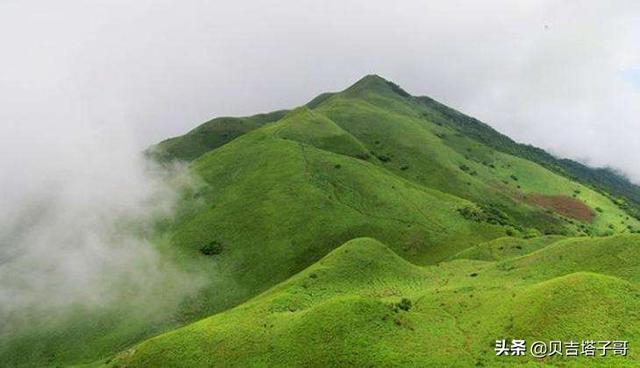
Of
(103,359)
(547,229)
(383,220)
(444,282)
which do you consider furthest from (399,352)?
(547,229)

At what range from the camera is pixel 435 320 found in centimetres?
5872

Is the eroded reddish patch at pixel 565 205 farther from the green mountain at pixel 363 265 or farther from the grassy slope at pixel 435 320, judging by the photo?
the grassy slope at pixel 435 320

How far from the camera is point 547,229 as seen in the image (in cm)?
15250

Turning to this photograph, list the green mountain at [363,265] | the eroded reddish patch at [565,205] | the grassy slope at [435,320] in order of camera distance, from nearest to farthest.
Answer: the grassy slope at [435,320], the green mountain at [363,265], the eroded reddish patch at [565,205]

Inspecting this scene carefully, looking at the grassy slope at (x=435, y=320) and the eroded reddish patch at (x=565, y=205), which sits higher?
the eroded reddish patch at (x=565, y=205)

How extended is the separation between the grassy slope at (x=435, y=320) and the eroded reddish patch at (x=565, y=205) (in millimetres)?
102130

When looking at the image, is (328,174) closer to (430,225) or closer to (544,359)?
(430,225)

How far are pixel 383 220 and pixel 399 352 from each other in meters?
65.1

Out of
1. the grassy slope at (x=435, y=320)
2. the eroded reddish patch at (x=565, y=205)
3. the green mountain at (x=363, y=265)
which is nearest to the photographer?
the grassy slope at (x=435, y=320)

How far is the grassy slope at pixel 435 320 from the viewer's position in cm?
5059

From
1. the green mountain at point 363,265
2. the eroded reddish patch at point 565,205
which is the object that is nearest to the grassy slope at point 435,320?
the green mountain at point 363,265

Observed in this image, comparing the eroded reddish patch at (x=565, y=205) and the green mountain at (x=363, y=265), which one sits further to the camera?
the eroded reddish patch at (x=565, y=205)

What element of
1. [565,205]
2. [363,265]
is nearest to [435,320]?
[363,265]

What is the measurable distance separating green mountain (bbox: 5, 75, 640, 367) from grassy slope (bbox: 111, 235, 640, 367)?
0.17 metres
